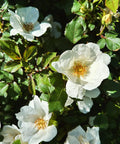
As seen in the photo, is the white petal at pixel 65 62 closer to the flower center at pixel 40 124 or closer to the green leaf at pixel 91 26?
the green leaf at pixel 91 26

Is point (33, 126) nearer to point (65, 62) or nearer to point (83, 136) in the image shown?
point (83, 136)

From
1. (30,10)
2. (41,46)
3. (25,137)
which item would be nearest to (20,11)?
(30,10)

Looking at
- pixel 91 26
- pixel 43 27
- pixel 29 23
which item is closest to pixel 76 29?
pixel 91 26

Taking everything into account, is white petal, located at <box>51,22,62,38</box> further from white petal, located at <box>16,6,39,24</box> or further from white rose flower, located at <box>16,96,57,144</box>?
white rose flower, located at <box>16,96,57,144</box>

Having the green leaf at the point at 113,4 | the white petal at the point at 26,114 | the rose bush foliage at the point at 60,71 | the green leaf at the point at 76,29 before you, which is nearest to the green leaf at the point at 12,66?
the rose bush foliage at the point at 60,71

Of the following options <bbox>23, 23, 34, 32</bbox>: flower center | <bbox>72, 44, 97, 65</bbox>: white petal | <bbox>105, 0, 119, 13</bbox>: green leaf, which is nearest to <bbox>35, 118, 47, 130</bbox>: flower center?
<bbox>72, 44, 97, 65</bbox>: white petal

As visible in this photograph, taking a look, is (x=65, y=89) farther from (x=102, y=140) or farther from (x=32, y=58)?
(x=102, y=140)
